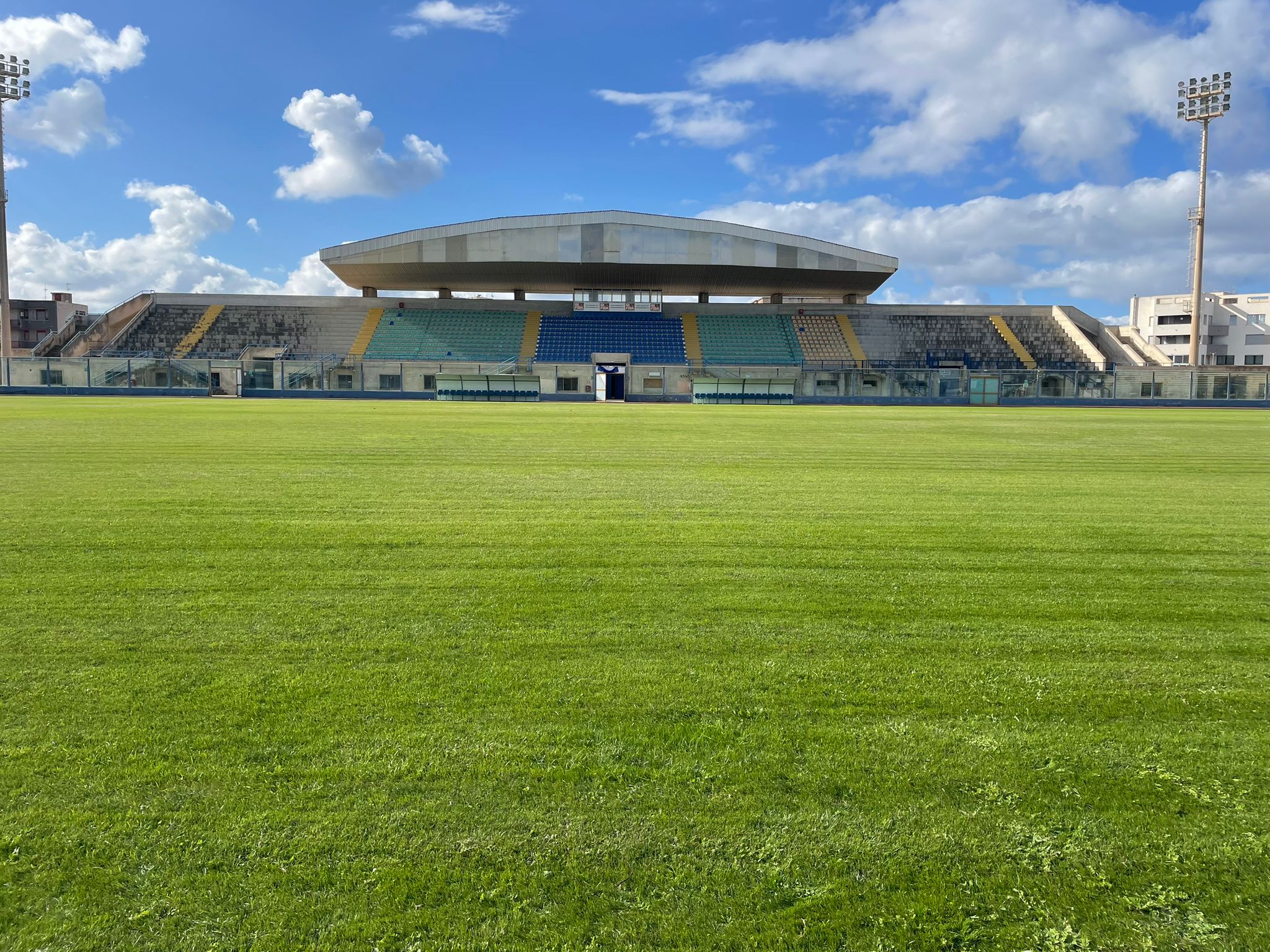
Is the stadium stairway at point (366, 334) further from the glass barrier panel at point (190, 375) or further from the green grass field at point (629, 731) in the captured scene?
the green grass field at point (629, 731)

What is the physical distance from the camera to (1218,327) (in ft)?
257

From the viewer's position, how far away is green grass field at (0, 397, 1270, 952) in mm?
2254

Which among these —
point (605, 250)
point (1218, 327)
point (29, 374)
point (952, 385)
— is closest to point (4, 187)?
point (29, 374)

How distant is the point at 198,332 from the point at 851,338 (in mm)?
45852

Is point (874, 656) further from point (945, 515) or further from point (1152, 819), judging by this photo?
point (945, 515)

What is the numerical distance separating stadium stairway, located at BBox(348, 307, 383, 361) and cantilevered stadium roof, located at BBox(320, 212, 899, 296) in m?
3.51

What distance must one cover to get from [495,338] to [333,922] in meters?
54.3

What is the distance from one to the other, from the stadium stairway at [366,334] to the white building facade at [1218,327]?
235 ft

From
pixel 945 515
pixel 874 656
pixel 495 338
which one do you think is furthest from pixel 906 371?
pixel 874 656

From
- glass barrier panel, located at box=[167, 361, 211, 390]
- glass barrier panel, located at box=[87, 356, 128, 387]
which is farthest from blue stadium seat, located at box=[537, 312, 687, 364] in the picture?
glass barrier panel, located at box=[87, 356, 128, 387]

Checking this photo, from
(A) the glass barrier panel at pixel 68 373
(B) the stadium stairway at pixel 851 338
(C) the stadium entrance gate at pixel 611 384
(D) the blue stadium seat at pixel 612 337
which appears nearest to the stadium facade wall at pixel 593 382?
(A) the glass barrier panel at pixel 68 373

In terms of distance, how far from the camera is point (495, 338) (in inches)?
2153

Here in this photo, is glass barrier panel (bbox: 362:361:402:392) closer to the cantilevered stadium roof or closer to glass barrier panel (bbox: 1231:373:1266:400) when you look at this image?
the cantilevered stadium roof

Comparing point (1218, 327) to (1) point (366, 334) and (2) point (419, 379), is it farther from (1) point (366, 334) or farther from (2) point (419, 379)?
(1) point (366, 334)
